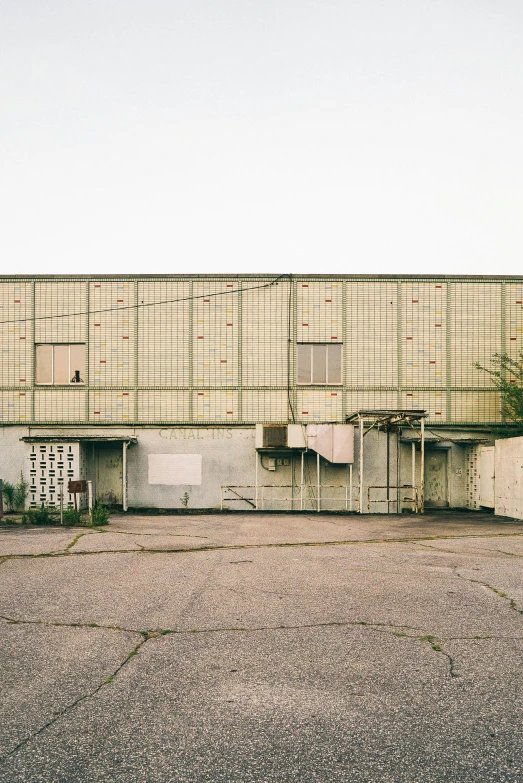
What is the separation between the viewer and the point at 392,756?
12.6 feet

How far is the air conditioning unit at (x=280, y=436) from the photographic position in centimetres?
2167

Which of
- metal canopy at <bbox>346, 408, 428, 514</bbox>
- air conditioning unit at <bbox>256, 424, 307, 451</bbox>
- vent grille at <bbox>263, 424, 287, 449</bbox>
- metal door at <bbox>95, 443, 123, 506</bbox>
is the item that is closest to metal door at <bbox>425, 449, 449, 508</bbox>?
metal canopy at <bbox>346, 408, 428, 514</bbox>

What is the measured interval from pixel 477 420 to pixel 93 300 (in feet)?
46.4

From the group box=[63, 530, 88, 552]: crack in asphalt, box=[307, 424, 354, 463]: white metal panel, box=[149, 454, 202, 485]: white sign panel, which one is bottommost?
box=[63, 530, 88, 552]: crack in asphalt

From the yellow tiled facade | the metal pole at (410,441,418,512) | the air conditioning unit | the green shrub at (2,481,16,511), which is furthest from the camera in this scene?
the yellow tiled facade

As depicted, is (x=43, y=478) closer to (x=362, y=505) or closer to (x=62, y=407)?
(x=62, y=407)

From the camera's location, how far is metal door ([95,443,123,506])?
76.2 ft

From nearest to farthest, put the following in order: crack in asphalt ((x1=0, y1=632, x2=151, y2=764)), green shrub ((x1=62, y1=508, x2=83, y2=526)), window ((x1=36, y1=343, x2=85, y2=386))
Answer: crack in asphalt ((x1=0, y1=632, x2=151, y2=764))
green shrub ((x1=62, y1=508, x2=83, y2=526))
window ((x1=36, y1=343, x2=85, y2=386))

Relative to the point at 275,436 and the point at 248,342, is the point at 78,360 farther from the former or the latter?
the point at 275,436

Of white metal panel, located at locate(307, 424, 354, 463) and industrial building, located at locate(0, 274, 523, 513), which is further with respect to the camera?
industrial building, located at locate(0, 274, 523, 513)

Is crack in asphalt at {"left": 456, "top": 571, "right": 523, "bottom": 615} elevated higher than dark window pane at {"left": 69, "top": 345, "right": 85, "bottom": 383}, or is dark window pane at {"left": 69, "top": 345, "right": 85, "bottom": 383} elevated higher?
dark window pane at {"left": 69, "top": 345, "right": 85, "bottom": 383}

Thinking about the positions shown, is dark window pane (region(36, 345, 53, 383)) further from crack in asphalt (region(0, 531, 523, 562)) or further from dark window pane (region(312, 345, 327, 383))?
crack in asphalt (region(0, 531, 523, 562))

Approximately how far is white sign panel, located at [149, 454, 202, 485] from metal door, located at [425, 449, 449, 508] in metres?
8.05

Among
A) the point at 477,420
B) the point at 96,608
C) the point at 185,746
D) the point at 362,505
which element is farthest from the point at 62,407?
the point at 185,746
